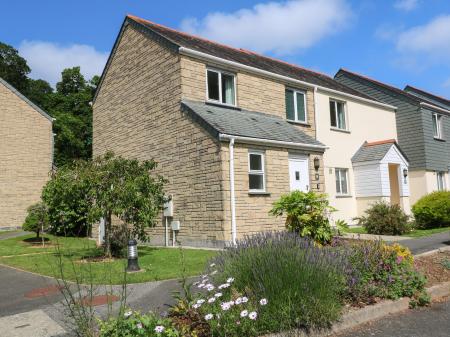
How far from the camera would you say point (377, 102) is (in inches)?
894

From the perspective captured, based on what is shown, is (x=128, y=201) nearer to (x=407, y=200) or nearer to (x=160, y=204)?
(x=160, y=204)

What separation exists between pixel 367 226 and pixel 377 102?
941cm

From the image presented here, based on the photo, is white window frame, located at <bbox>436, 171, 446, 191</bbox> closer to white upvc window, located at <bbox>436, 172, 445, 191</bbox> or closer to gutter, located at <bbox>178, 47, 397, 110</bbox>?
white upvc window, located at <bbox>436, 172, 445, 191</bbox>

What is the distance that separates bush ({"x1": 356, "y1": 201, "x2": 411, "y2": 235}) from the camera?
1519cm

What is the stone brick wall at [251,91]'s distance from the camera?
1512 cm

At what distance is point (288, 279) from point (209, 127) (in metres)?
8.72

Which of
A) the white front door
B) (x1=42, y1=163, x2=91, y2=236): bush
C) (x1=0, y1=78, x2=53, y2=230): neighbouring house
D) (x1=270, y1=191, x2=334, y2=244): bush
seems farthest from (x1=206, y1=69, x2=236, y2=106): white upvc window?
(x1=0, y1=78, x2=53, y2=230): neighbouring house

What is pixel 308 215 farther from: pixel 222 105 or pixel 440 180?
pixel 440 180

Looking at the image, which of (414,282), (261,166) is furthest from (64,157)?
(414,282)

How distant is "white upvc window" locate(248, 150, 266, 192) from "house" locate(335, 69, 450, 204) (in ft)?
41.1

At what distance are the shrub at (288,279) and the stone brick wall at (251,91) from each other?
9.98 metres

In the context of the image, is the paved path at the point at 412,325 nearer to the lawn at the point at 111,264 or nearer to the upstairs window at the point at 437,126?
the lawn at the point at 111,264

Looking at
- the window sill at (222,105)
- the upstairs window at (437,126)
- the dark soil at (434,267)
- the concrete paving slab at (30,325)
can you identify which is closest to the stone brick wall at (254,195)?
the window sill at (222,105)

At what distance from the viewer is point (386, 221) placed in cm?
1521
